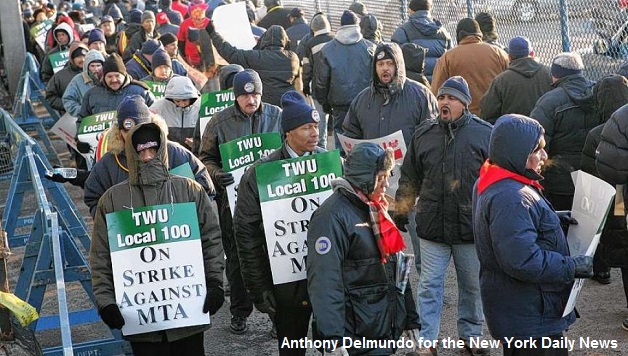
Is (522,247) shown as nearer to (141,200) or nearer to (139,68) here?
(141,200)

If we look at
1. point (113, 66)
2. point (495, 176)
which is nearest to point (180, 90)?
point (113, 66)

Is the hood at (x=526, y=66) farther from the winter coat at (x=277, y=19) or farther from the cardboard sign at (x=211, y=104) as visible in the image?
the winter coat at (x=277, y=19)

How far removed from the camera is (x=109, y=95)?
31.8ft

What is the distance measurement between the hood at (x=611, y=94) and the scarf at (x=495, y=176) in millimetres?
2689

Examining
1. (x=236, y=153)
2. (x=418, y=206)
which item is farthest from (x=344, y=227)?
(x=236, y=153)

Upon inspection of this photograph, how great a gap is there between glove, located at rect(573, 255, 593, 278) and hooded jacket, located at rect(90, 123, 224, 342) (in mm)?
1918

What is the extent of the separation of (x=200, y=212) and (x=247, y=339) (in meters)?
2.35

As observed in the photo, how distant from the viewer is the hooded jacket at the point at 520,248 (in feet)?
15.6

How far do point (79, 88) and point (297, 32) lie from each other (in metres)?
3.94

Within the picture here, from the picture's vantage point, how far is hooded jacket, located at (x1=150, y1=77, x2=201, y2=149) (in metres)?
8.98

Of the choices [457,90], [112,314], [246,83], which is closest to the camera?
[112,314]

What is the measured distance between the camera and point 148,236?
553cm

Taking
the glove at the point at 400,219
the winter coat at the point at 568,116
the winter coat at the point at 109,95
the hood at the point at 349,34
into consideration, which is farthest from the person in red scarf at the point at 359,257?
the hood at the point at 349,34

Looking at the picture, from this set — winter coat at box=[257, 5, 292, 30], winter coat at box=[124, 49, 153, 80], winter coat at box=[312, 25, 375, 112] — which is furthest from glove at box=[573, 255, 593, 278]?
winter coat at box=[257, 5, 292, 30]
